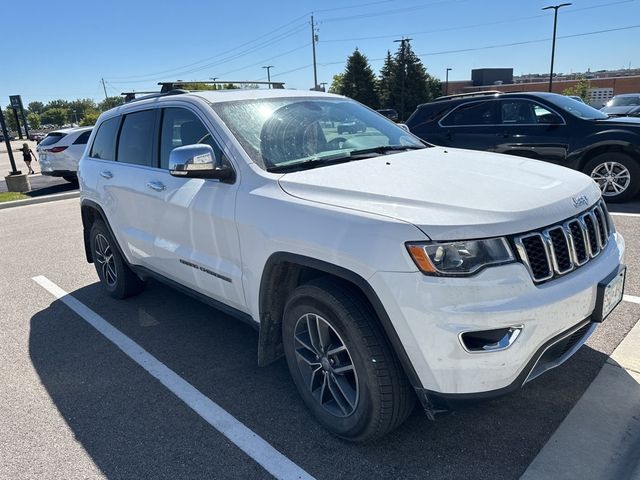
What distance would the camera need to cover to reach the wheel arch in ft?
7.23

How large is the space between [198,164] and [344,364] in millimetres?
1399

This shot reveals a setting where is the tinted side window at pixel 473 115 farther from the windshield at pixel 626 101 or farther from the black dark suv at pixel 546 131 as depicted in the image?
the windshield at pixel 626 101

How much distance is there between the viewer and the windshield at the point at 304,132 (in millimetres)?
3053

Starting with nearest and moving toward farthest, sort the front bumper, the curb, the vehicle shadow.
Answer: the front bumper → the vehicle shadow → the curb

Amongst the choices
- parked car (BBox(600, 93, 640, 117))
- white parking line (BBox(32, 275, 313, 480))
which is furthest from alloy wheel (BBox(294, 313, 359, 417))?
parked car (BBox(600, 93, 640, 117))

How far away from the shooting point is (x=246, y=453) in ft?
8.57

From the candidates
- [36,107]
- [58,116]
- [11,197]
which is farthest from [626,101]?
[36,107]

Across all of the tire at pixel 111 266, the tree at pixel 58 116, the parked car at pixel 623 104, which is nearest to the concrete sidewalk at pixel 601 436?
the tire at pixel 111 266

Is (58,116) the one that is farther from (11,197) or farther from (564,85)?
(11,197)

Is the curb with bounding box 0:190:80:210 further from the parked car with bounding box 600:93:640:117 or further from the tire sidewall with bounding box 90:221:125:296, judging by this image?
the parked car with bounding box 600:93:640:117

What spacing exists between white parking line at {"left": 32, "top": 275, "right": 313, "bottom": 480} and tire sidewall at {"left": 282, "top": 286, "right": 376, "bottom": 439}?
1.01 feet

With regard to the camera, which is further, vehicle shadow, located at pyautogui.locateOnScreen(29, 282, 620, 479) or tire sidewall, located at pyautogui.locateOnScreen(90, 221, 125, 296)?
tire sidewall, located at pyautogui.locateOnScreen(90, 221, 125, 296)

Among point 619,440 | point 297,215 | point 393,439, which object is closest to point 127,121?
point 297,215

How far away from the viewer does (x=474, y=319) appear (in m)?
2.01
